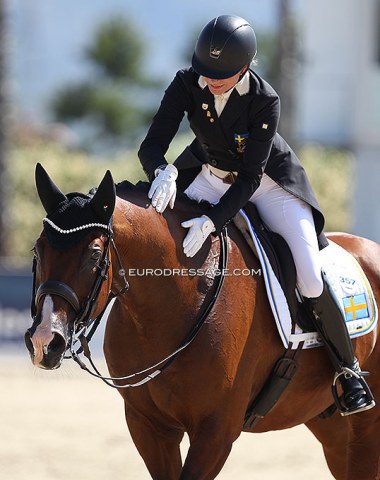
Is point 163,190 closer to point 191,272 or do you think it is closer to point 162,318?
point 191,272

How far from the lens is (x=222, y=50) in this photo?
4719 mm

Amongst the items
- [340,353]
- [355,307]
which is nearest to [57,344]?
[340,353]

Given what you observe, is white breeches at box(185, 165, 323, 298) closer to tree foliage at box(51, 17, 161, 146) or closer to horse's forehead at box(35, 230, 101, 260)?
horse's forehead at box(35, 230, 101, 260)

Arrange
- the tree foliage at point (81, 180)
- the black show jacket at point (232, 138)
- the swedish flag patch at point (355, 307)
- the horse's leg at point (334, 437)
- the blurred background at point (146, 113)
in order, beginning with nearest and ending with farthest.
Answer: the black show jacket at point (232, 138) < the swedish flag patch at point (355, 307) < the horse's leg at point (334, 437) < the blurred background at point (146, 113) < the tree foliage at point (81, 180)

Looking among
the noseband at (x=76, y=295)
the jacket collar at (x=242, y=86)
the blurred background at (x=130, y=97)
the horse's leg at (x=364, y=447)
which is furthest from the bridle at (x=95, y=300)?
the blurred background at (x=130, y=97)

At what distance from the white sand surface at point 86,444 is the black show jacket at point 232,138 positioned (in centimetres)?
210

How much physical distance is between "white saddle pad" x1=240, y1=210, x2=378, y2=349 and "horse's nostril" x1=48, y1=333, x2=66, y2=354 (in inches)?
48.5

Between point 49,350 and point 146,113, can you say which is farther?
point 146,113

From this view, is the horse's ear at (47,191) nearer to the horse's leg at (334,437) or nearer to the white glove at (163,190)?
the white glove at (163,190)

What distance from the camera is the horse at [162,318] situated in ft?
13.9

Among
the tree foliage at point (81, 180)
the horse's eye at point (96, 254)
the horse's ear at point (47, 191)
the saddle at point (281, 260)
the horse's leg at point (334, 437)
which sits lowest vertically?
the tree foliage at point (81, 180)

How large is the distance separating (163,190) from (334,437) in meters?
2.35

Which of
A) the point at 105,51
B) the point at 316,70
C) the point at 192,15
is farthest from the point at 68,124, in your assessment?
the point at 316,70

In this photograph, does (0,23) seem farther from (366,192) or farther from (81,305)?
(81,305)
